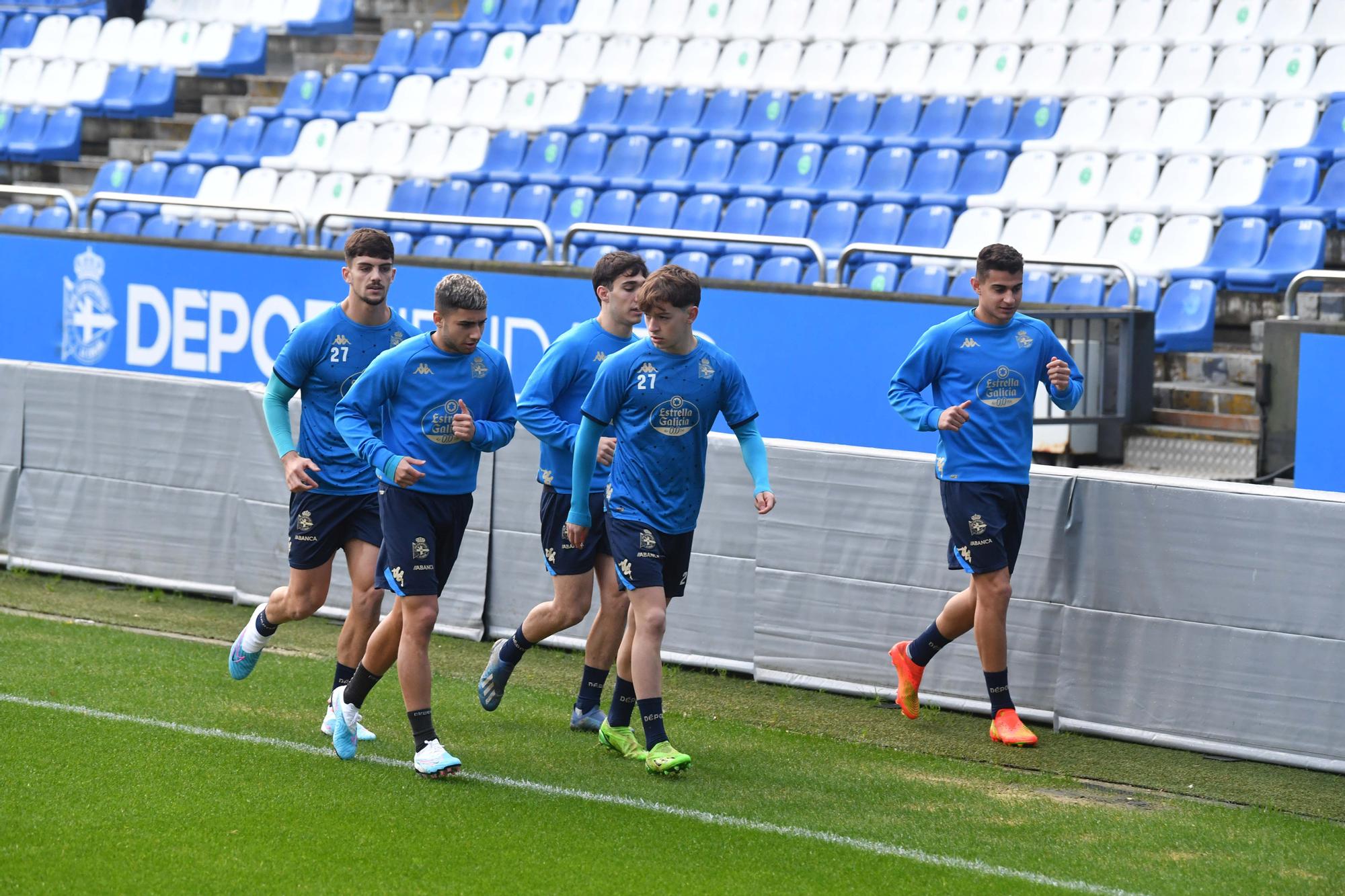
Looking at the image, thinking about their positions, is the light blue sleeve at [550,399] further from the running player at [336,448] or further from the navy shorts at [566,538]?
the running player at [336,448]

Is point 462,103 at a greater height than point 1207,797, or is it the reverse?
point 462,103

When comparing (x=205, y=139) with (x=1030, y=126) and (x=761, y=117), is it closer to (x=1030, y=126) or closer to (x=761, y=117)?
(x=761, y=117)

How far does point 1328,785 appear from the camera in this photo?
21.8ft

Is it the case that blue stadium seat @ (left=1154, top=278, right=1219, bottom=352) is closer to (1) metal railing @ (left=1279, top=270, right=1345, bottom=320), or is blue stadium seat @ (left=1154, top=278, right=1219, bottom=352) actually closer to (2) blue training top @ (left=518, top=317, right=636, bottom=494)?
(1) metal railing @ (left=1279, top=270, right=1345, bottom=320)

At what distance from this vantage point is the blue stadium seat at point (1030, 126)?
14.8 m

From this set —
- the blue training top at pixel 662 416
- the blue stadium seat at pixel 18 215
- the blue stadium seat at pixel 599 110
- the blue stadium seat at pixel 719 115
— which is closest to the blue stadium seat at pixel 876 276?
the blue stadium seat at pixel 719 115

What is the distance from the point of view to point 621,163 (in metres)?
16.5

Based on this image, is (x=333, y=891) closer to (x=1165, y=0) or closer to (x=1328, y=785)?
(x=1328, y=785)

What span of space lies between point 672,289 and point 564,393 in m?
0.99

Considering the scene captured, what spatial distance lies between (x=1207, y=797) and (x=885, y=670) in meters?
1.84

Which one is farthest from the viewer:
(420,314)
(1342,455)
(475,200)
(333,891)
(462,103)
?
(462,103)

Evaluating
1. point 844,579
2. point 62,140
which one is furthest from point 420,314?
point 62,140

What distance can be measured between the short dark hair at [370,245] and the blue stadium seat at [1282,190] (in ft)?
27.3

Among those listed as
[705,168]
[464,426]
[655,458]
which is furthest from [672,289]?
[705,168]
